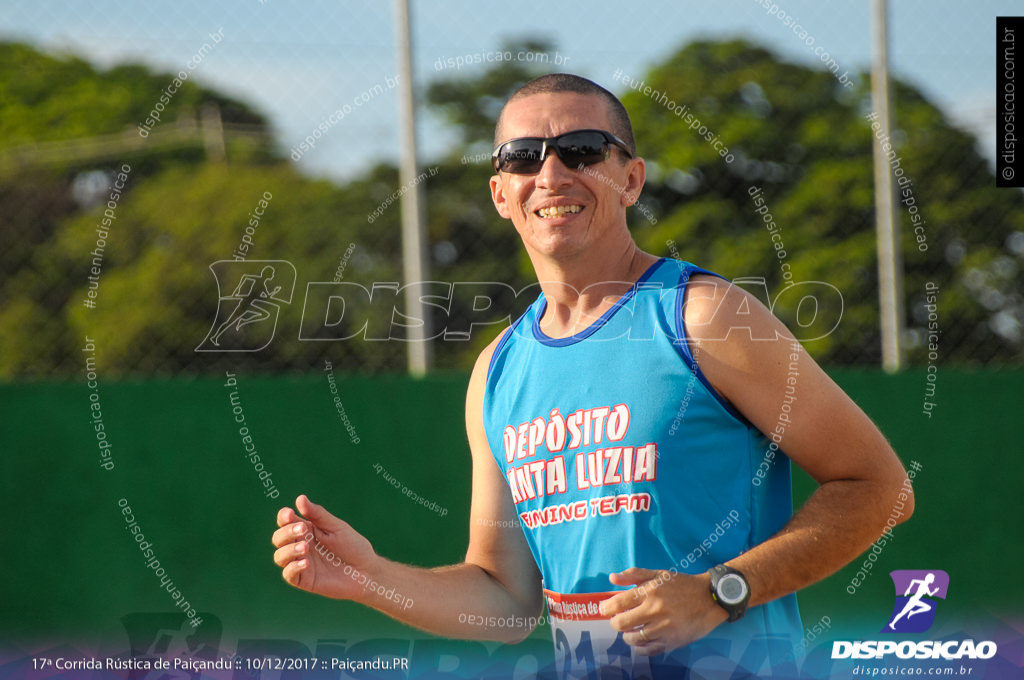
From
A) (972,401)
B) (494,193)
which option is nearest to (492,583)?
(494,193)

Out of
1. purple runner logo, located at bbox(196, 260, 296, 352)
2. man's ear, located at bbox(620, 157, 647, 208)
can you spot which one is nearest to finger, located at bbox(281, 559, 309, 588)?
man's ear, located at bbox(620, 157, 647, 208)

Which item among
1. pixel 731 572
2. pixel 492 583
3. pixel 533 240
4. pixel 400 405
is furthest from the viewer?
pixel 400 405

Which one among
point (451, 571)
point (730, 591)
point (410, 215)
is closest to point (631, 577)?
point (730, 591)

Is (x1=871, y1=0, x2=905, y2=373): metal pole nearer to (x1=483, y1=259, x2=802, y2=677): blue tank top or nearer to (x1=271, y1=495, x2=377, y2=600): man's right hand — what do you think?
(x1=483, y1=259, x2=802, y2=677): blue tank top

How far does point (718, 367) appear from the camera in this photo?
6.56 feet

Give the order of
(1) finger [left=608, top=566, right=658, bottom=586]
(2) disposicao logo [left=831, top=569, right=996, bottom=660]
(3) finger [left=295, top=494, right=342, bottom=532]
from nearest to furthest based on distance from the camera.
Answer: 1. (1) finger [left=608, top=566, right=658, bottom=586]
2. (3) finger [left=295, top=494, right=342, bottom=532]
3. (2) disposicao logo [left=831, top=569, right=996, bottom=660]

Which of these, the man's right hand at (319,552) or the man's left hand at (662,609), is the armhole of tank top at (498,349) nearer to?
the man's right hand at (319,552)

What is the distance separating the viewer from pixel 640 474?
6.75 feet

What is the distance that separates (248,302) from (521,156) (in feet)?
14.6

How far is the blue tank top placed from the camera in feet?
6.70

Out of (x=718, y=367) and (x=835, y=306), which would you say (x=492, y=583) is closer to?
(x=718, y=367)

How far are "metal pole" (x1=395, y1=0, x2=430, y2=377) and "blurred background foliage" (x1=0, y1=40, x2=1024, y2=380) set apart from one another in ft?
0.59

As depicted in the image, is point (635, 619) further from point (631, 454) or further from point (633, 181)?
point (633, 181)

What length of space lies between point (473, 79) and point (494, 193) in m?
4.16
